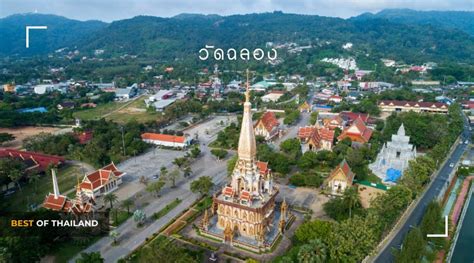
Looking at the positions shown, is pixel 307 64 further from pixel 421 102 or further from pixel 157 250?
pixel 157 250

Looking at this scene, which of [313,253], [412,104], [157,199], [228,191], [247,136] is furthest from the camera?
[412,104]

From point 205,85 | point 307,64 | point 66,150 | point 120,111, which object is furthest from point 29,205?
point 307,64

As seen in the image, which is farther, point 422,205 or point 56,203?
point 422,205

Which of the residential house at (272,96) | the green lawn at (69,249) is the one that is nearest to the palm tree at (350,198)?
the green lawn at (69,249)

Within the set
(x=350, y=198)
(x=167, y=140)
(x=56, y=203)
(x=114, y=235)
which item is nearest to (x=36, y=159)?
(x=56, y=203)

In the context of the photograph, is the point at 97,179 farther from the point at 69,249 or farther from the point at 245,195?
the point at 245,195

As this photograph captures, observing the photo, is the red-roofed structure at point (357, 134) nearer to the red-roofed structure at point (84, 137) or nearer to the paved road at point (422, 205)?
the paved road at point (422, 205)
